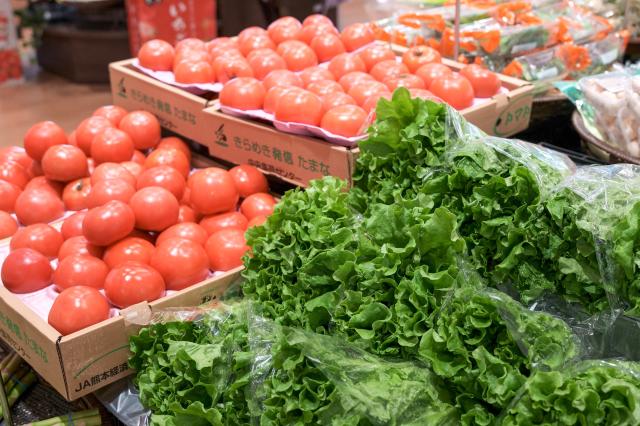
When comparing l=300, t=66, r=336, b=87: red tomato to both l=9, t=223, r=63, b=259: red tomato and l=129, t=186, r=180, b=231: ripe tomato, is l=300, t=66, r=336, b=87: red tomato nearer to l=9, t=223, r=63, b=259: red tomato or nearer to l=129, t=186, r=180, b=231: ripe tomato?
l=129, t=186, r=180, b=231: ripe tomato

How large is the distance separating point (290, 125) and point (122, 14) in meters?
4.33

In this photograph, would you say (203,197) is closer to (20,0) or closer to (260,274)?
(260,274)

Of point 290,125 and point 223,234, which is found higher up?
point 290,125

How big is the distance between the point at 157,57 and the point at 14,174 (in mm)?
693

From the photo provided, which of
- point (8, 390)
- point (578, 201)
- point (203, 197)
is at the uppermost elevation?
point (578, 201)

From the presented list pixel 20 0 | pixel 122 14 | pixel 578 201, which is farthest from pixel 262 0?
pixel 578 201

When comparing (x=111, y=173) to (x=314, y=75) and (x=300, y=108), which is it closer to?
(x=300, y=108)

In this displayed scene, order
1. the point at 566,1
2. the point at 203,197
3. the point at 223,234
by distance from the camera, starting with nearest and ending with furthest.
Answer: the point at 223,234
the point at 203,197
the point at 566,1

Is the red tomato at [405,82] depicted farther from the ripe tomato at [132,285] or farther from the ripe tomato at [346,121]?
the ripe tomato at [132,285]

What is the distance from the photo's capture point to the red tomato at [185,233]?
2.11 metres

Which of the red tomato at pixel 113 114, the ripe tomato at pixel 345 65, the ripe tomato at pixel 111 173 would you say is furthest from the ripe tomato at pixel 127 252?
the ripe tomato at pixel 345 65

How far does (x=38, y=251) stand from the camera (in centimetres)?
210

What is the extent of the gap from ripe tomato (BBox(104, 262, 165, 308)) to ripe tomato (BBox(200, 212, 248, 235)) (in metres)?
0.34

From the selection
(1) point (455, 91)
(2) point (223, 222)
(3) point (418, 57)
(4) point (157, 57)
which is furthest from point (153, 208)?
(3) point (418, 57)
